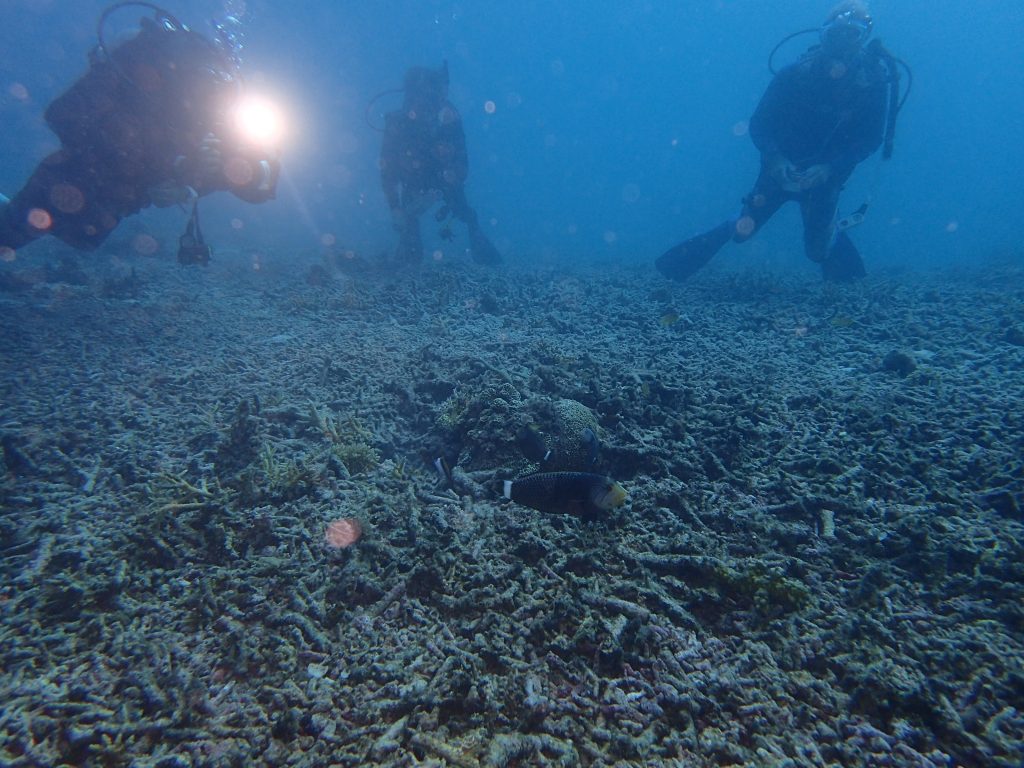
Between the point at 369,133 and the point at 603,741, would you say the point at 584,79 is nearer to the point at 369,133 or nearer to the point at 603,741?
the point at 369,133

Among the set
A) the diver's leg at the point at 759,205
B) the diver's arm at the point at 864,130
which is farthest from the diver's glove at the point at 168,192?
the diver's arm at the point at 864,130

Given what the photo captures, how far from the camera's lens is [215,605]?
8.87 ft

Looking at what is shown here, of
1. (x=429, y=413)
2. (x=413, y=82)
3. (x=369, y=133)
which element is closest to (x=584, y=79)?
(x=369, y=133)

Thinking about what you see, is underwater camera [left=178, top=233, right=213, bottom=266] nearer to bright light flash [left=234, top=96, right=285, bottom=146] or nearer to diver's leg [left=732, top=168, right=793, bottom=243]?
bright light flash [left=234, top=96, right=285, bottom=146]

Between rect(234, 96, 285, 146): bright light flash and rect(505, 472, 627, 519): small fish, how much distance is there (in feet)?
23.1

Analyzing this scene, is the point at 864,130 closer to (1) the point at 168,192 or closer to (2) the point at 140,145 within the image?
(1) the point at 168,192

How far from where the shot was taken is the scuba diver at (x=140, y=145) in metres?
6.32

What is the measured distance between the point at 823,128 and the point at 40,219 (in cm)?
1435

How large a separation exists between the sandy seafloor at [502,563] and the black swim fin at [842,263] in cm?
483

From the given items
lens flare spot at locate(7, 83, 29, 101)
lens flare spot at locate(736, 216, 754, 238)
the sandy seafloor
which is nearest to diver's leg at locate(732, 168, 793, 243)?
lens flare spot at locate(736, 216, 754, 238)

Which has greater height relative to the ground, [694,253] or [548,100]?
[548,100]

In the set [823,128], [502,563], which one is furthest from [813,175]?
[502,563]

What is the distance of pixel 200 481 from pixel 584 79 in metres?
149

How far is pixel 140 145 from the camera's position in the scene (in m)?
6.51
